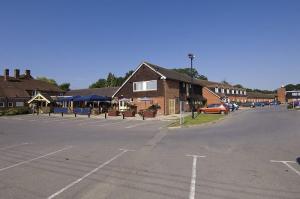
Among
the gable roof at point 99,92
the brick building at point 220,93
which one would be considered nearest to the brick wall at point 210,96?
the brick building at point 220,93

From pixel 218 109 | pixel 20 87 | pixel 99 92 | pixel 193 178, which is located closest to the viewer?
pixel 193 178

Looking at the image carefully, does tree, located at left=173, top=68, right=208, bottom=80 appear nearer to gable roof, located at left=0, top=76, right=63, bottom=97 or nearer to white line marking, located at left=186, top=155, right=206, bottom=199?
gable roof, located at left=0, top=76, right=63, bottom=97

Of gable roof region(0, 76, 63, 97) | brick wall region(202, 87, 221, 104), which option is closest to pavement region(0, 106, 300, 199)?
gable roof region(0, 76, 63, 97)

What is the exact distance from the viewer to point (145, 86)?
46.2m

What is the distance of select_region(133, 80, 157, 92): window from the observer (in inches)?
1780

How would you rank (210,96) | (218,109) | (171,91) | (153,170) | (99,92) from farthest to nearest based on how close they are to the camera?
1. (210,96)
2. (99,92)
3. (171,91)
4. (218,109)
5. (153,170)

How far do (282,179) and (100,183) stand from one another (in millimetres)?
5038

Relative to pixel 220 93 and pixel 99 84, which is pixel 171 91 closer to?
pixel 220 93

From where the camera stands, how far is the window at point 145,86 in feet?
148

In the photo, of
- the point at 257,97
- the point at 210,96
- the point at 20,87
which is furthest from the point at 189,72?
the point at 20,87

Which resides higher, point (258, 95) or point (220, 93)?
point (258, 95)

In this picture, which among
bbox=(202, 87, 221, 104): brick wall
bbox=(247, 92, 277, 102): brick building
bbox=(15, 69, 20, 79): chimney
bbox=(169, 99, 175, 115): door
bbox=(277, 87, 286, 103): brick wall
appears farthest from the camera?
bbox=(277, 87, 286, 103): brick wall

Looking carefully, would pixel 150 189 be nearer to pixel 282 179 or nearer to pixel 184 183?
pixel 184 183

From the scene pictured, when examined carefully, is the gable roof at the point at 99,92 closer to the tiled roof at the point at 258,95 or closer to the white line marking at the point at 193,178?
the white line marking at the point at 193,178
